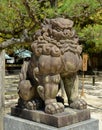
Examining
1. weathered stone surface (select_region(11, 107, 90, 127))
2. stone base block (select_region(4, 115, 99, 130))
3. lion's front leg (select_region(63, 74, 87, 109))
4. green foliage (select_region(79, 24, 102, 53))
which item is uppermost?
green foliage (select_region(79, 24, 102, 53))

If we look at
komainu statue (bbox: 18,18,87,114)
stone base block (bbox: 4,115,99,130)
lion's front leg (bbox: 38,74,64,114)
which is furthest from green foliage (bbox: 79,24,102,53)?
lion's front leg (bbox: 38,74,64,114)

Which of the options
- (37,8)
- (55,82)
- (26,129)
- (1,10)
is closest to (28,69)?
(55,82)

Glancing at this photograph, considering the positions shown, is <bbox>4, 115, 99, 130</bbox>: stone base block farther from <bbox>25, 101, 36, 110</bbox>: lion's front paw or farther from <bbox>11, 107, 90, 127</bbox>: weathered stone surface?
<bbox>25, 101, 36, 110</bbox>: lion's front paw

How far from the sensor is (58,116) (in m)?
3.49

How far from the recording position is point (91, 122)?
3.80 metres

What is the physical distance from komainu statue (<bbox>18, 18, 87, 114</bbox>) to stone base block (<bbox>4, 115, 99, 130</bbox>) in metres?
0.20

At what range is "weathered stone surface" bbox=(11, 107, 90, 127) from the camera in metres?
3.49

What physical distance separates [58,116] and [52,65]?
0.61m

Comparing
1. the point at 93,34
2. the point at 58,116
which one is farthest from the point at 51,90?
the point at 93,34

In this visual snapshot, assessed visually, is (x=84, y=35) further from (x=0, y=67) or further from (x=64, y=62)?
(x=64, y=62)

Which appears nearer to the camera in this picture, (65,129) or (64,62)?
(65,129)

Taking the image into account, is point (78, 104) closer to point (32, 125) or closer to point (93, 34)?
point (32, 125)

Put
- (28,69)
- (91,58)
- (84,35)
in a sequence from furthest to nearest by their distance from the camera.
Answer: (91,58) → (84,35) → (28,69)

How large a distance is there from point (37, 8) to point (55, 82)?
2.81 metres
